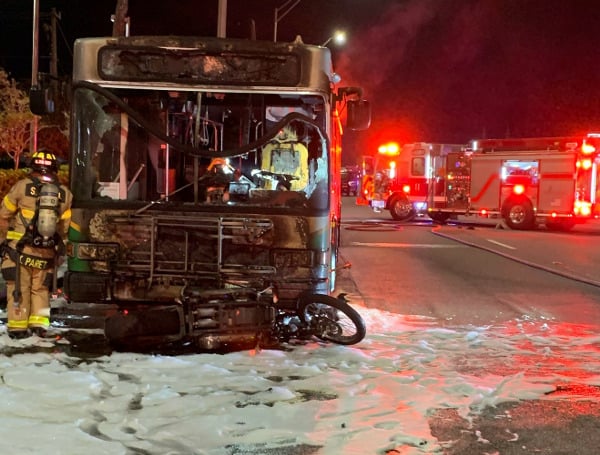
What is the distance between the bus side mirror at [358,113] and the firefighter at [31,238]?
2755 millimetres

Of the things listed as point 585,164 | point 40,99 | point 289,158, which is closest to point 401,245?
point 585,164

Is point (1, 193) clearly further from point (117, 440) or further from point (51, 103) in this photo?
point (117, 440)

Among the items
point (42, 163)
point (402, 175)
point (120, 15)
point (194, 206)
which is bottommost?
point (194, 206)

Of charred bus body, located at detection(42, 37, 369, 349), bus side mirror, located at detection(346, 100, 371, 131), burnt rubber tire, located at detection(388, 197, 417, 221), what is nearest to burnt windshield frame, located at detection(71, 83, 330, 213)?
charred bus body, located at detection(42, 37, 369, 349)

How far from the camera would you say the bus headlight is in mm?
6066

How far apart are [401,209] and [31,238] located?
21.0m

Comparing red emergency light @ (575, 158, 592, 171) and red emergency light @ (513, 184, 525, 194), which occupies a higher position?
red emergency light @ (575, 158, 592, 171)

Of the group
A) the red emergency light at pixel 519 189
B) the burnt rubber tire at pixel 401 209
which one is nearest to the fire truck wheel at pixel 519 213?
the red emergency light at pixel 519 189

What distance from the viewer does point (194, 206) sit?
6105 mm

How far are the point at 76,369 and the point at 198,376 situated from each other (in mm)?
986

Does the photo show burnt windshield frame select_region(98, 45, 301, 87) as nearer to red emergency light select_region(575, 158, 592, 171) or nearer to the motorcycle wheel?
the motorcycle wheel

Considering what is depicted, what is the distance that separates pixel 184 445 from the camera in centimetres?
395

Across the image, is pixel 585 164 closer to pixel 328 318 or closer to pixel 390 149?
pixel 390 149

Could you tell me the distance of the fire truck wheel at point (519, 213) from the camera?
22.6 meters
